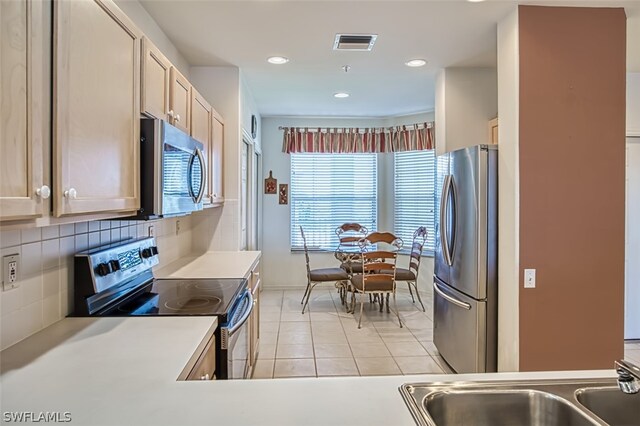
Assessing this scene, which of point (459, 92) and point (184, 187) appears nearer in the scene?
point (184, 187)

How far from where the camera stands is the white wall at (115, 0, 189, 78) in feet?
7.66

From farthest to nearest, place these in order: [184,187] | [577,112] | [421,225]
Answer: [421,225] < [577,112] < [184,187]

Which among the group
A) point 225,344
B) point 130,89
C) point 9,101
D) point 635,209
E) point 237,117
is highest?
point 237,117

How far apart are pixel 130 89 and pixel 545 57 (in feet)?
7.65

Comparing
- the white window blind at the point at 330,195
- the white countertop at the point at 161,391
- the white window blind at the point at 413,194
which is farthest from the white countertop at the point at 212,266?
the white window blind at the point at 413,194

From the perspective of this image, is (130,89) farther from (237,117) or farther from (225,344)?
(237,117)

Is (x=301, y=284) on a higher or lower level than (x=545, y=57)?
lower

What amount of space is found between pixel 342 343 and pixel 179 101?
2.60 metres

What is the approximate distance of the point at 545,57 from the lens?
2482 mm

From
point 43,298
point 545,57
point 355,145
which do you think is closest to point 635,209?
point 545,57

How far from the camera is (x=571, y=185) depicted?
248 cm

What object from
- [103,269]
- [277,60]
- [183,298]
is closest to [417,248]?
[277,60]

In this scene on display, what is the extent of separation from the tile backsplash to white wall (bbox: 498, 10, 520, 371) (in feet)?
7.59

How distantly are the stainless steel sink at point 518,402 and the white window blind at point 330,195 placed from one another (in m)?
5.17
